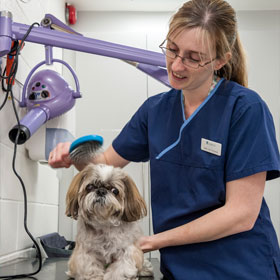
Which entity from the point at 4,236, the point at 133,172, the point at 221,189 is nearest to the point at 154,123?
the point at 221,189

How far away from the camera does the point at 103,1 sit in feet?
10.5

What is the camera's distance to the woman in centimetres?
108

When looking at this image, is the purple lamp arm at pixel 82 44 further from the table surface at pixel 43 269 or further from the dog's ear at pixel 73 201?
the table surface at pixel 43 269

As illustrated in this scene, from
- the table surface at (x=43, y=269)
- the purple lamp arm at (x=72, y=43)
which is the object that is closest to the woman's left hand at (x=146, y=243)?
the table surface at (x=43, y=269)

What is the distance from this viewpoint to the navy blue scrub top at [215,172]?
109 cm

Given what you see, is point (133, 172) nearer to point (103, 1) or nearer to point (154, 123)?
point (154, 123)

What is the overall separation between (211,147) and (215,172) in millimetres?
77

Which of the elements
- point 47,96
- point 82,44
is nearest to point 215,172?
point 82,44

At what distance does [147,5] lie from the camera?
327 cm

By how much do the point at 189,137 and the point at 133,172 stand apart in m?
1.44

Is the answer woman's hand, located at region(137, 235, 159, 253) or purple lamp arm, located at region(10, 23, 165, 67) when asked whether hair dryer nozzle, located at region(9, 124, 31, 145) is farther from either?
woman's hand, located at region(137, 235, 159, 253)

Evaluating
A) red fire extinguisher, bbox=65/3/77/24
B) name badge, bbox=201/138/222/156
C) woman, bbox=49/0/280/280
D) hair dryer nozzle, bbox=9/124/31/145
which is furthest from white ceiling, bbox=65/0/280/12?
name badge, bbox=201/138/222/156

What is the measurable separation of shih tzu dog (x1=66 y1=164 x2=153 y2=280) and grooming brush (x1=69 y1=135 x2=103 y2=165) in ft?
0.26

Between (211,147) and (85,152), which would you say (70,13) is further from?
(211,147)
